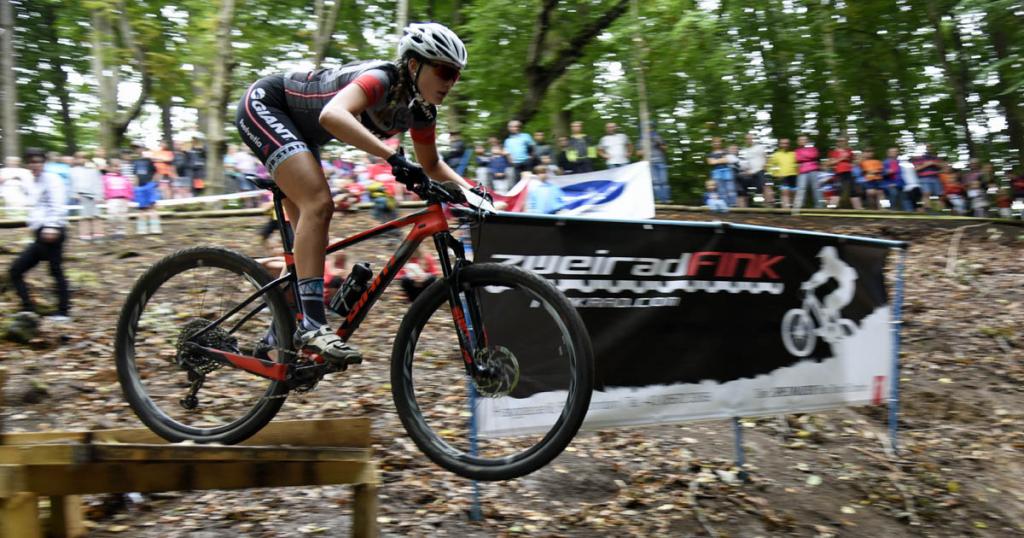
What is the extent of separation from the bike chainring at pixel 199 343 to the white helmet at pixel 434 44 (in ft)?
6.10

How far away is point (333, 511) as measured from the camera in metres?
5.16

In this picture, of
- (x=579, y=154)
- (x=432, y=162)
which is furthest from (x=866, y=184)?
(x=432, y=162)

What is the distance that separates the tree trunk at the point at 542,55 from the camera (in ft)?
63.5

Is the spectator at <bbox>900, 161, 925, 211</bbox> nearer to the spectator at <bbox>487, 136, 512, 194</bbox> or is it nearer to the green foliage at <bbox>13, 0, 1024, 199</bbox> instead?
the green foliage at <bbox>13, 0, 1024, 199</bbox>

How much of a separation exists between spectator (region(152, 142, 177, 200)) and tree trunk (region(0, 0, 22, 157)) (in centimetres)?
414

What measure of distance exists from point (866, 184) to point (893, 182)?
580mm

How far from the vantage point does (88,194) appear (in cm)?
1407

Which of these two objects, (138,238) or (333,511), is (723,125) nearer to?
(138,238)

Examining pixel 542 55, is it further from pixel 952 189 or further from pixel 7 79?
pixel 7 79

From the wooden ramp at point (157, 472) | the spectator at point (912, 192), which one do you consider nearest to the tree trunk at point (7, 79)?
the wooden ramp at point (157, 472)

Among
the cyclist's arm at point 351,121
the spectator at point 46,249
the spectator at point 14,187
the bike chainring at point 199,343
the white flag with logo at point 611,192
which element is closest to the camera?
the cyclist's arm at point 351,121

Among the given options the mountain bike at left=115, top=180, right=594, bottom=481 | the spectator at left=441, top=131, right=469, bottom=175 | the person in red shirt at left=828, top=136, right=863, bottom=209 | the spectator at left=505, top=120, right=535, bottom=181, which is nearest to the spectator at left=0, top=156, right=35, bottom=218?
the spectator at left=441, top=131, right=469, bottom=175

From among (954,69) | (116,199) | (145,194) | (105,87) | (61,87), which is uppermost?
(61,87)

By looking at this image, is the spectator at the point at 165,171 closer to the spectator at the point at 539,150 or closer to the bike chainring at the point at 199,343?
the spectator at the point at 539,150
